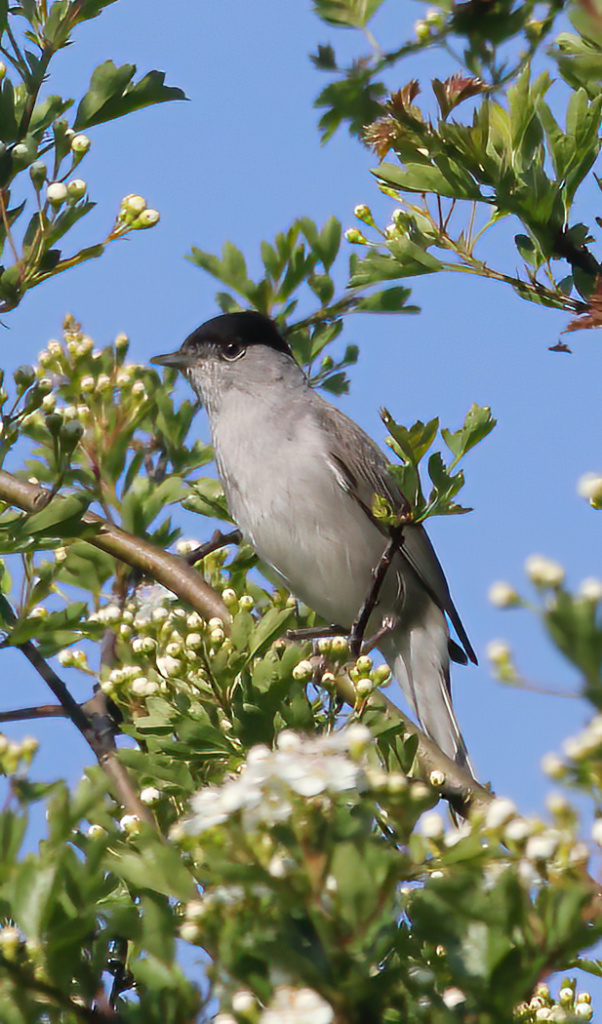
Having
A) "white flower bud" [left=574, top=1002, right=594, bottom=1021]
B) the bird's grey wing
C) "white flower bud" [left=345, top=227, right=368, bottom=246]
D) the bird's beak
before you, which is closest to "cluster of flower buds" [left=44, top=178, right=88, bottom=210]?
"white flower bud" [left=345, top=227, right=368, bottom=246]

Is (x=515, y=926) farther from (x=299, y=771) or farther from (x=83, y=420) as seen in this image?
(x=83, y=420)

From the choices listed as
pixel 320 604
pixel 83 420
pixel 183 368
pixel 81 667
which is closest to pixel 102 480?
pixel 83 420

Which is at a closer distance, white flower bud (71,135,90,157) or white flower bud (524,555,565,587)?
white flower bud (524,555,565,587)

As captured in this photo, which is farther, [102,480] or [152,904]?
[102,480]

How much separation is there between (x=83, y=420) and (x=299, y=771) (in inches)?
94.6

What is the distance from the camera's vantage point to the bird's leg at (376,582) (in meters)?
2.68

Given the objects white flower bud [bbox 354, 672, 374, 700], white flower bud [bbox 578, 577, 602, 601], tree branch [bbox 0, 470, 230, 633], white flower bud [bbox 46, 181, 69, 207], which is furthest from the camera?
tree branch [bbox 0, 470, 230, 633]

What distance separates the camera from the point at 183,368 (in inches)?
234

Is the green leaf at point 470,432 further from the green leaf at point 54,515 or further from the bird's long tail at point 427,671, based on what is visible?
the bird's long tail at point 427,671

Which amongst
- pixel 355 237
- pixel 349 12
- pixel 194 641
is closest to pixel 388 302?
pixel 355 237

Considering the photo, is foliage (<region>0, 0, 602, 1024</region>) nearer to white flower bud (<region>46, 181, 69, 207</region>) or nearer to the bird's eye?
white flower bud (<region>46, 181, 69, 207</region>)

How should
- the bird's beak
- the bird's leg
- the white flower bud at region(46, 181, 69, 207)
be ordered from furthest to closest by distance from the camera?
the bird's beak, the white flower bud at region(46, 181, 69, 207), the bird's leg

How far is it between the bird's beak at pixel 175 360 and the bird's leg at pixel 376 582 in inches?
112

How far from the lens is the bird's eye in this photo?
231 inches
